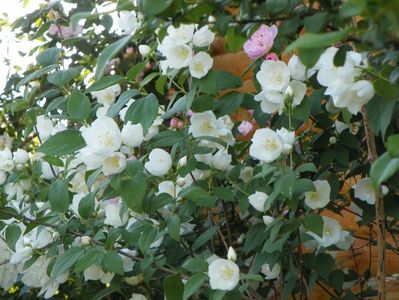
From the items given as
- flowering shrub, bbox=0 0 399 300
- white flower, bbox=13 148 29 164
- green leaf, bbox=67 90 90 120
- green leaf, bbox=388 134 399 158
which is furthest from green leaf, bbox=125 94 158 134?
green leaf, bbox=388 134 399 158

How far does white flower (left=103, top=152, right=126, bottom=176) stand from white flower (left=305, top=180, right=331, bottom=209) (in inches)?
13.0

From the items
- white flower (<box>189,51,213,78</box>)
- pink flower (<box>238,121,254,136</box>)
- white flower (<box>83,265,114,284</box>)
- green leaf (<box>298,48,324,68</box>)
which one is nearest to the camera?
green leaf (<box>298,48,324,68</box>)

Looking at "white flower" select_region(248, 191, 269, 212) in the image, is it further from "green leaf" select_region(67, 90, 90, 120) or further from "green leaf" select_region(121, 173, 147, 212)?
"green leaf" select_region(67, 90, 90, 120)

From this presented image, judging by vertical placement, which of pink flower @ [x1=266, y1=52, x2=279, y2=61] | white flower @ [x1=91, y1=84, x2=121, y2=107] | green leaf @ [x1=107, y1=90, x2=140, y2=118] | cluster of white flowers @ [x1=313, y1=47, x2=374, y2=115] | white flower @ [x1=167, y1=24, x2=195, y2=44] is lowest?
white flower @ [x1=91, y1=84, x2=121, y2=107]

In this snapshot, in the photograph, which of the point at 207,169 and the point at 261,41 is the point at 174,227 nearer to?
the point at 207,169

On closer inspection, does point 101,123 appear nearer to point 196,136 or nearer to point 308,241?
point 196,136

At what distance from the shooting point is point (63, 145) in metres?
1.22

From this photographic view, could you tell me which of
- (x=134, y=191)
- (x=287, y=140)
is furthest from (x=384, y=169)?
(x=134, y=191)

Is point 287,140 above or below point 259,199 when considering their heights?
above

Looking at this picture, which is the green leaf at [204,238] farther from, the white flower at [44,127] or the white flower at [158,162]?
the white flower at [44,127]

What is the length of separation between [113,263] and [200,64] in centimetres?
40

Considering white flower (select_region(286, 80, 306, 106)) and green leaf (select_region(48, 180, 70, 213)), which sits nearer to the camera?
white flower (select_region(286, 80, 306, 106))

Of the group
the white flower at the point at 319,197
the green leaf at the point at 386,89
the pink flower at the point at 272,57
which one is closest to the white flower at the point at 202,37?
the pink flower at the point at 272,57

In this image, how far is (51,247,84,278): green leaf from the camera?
133 centimetres
